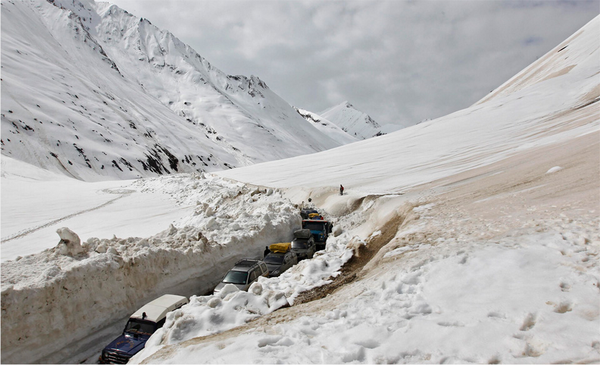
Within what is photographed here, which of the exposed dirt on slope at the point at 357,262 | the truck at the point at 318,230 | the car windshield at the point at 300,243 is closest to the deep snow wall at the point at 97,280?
the car windshield at the point at 300,243

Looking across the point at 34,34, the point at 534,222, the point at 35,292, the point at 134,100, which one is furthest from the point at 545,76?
the point at 34,34

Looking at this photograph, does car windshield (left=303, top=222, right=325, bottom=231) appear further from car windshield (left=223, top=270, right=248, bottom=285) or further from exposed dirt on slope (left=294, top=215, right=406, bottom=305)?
car windshield (left=223, top=270, right=248, bottom=285)

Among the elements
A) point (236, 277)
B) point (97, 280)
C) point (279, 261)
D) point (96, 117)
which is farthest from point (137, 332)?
point (96, 117)

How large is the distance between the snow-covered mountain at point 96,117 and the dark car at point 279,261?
60024 millimetres

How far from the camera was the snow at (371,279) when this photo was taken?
433cm

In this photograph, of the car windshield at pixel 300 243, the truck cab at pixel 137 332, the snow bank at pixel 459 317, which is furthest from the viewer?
the car windshield at pixel 300 243

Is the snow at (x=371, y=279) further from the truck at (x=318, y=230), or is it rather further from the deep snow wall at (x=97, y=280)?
the truck at (x=318, y=230)

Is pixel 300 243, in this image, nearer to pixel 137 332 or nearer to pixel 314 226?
pixel 314 226

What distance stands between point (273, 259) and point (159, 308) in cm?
432

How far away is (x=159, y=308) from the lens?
7594 millimetres

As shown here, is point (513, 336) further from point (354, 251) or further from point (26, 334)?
point (26, 334)

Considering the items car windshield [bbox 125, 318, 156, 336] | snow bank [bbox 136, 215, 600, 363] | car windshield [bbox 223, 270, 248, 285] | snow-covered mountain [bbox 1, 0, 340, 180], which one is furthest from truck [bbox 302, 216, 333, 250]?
snow-covered mountain [bbox 1, 0, 340, 180]

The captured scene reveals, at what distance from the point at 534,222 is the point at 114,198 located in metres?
28.6

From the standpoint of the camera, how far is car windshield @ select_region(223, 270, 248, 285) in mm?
9211
